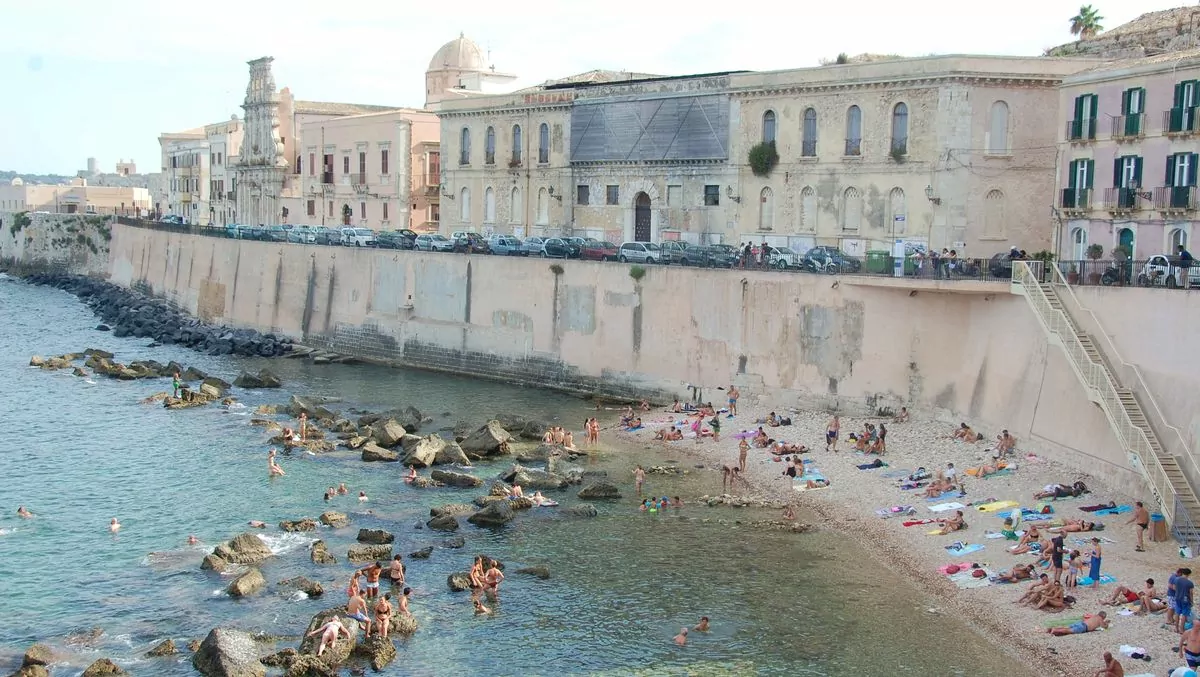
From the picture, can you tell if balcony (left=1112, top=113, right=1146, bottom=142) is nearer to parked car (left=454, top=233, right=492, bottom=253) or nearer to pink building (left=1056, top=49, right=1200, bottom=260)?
pink building (left=1056, top=49, right=1200, bottom=260)

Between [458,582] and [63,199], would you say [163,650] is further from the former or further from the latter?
[63,199]

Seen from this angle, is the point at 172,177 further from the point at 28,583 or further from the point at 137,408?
the point at 28,583

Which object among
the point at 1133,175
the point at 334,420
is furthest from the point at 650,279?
the point at 1133,175

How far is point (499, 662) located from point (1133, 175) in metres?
24.3

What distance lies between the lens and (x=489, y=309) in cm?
5256

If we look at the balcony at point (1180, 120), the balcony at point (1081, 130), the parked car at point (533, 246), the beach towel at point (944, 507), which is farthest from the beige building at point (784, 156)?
the beach towel at point (944, 507)

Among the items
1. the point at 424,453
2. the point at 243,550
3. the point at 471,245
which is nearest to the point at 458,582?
the point at 243,550

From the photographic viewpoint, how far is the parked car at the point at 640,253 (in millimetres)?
47031

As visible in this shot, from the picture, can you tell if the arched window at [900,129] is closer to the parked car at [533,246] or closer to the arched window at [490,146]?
the parked car at [533,246]

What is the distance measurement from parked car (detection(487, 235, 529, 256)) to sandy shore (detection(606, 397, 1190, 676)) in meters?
13.1

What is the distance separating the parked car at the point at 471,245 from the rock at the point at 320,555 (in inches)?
1042

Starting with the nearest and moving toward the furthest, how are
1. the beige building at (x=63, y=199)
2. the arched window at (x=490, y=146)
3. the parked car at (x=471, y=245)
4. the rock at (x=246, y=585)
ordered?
the rock at (x=246, y=585) → the parked car at (x=471, y=245) → the arched window at (x=490, y=146) → the beige building at (x=63, y=199)

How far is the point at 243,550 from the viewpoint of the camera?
28.0m

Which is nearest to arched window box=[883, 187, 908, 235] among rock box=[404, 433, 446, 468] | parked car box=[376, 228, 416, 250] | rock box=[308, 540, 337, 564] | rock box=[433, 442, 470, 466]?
rock box=[433, 442, 470, 466]
